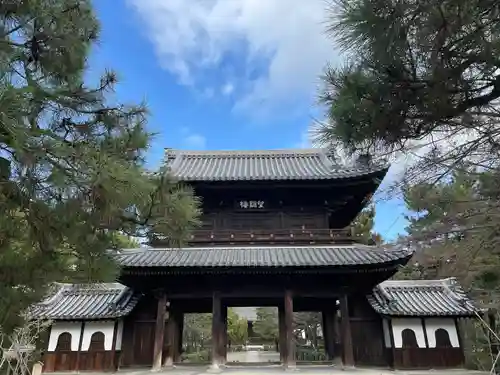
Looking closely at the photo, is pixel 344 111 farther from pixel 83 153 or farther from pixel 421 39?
pixel 83 153

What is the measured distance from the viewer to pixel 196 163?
16031mm

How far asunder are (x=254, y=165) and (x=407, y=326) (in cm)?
780

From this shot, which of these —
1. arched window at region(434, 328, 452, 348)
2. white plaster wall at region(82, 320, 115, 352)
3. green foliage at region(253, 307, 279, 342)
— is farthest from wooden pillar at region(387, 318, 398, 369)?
green foliage at region(253, 307, 279, 342)

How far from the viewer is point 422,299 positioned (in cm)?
1285

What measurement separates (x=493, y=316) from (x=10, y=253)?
1424 cm

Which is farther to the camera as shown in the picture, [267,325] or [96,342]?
[267,325]

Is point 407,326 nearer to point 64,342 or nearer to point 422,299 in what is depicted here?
point 422,299

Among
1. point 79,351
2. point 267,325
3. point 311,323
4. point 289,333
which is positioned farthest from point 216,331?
point 267,325

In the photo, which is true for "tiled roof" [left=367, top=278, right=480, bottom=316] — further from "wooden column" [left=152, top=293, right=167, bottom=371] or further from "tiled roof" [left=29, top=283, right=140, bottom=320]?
"tiled roof" [left=29, top=283, right=140, bottom=320]

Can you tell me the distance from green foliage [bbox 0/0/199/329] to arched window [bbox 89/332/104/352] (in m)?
8.50

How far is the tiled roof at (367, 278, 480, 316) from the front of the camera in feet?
39.1

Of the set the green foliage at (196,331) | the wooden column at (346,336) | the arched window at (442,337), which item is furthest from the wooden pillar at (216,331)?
the green foliage at (196,331)

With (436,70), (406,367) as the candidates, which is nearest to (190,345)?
(406,367)

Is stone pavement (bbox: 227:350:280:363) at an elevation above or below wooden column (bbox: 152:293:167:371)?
below
